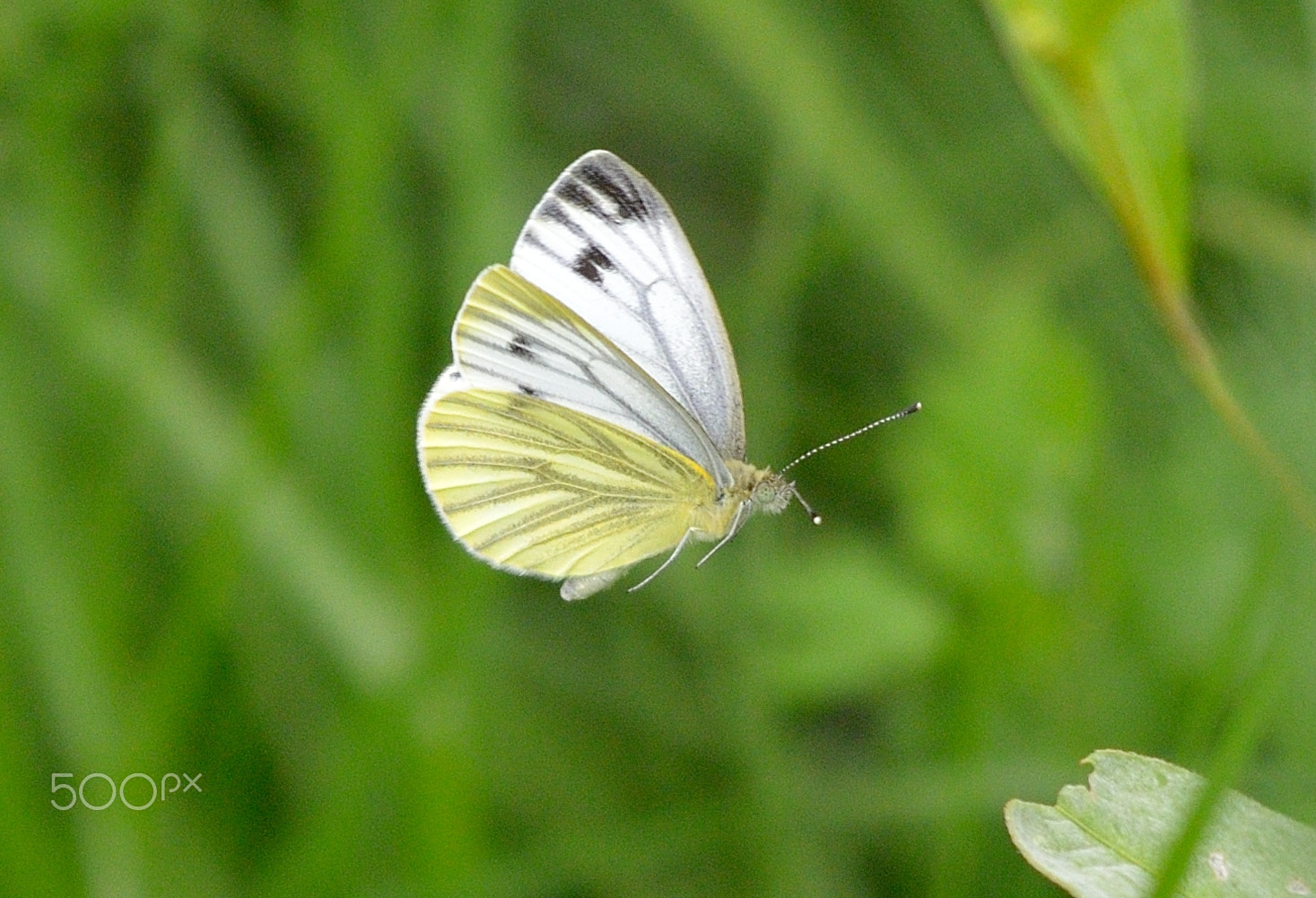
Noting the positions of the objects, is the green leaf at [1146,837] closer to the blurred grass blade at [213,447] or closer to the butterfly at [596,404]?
the butterfly at [596,404]

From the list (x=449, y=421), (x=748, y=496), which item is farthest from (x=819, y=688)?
(x=449, y=421)

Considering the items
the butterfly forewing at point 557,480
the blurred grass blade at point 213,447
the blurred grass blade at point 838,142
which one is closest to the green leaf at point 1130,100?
the butterfly forewing at point 557,480

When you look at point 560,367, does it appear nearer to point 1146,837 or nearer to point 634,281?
point 634,281

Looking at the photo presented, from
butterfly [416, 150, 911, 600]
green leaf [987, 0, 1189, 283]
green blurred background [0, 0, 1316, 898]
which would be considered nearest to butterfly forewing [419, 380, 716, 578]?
butterfly [416, 150, 911, 600]

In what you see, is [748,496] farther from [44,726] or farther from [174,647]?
[44,726]
